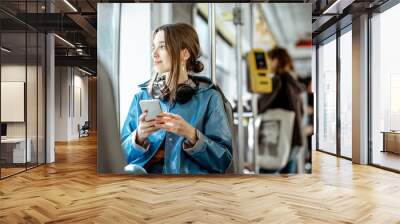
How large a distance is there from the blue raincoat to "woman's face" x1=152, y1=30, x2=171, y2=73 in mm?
523

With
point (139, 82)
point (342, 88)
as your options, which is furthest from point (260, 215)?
point (342, 88)

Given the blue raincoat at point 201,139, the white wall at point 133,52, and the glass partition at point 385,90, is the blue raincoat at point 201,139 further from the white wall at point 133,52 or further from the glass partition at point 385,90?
the glass partition at point 385,90

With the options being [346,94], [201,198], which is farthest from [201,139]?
[346,94]

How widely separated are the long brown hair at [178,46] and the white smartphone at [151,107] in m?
0.24

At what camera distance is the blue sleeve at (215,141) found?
616 cm

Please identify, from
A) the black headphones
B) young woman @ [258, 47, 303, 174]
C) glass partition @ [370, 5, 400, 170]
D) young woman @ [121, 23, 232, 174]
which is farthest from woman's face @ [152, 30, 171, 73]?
glass partition @ [370, 5, 400, 170]

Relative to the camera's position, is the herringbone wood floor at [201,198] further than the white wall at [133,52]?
No

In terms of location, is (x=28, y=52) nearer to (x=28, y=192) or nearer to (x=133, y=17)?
(x=133, y=17)

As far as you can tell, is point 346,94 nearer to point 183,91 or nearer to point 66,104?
point 183,91

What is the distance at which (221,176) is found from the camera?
664cm

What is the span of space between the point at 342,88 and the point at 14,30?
7.31m

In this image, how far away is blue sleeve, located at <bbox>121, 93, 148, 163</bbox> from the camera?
6.32 m

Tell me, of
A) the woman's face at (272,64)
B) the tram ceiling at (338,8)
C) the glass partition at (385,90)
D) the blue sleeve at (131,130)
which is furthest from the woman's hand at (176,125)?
the glass partition at (385,90)

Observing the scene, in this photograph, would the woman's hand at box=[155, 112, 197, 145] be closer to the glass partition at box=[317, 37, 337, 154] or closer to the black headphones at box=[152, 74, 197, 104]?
the black headphones at box=[152, 74, 197, 104]
